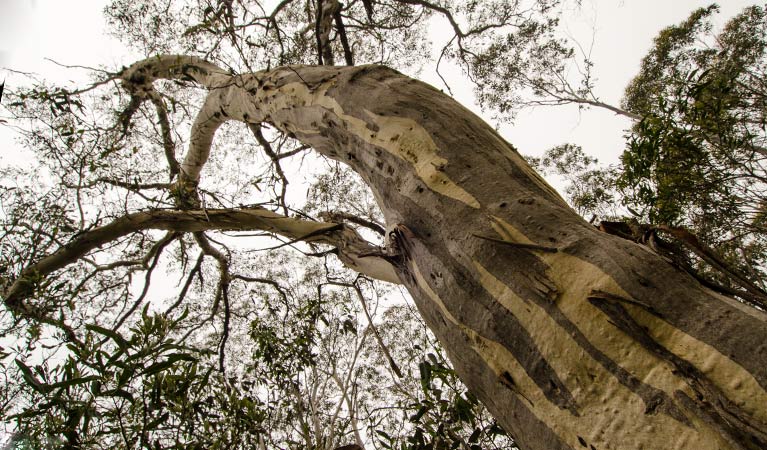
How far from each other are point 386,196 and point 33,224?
4.29 m

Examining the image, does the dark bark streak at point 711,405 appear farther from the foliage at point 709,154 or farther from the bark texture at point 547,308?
Answer: the foliage at point 709,154

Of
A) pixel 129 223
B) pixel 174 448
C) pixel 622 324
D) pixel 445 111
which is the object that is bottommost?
pixel 622 324

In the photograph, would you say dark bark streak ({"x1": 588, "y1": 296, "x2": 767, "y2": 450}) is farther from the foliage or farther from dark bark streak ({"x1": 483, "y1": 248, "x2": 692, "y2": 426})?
the foliage

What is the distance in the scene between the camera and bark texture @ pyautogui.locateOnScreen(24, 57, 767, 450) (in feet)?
1.83

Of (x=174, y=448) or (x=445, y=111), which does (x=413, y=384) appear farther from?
(x=445, y=111)

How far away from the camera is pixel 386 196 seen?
1210 mm

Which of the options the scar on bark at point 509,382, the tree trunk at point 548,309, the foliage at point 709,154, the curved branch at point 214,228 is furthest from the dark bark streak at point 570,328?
the foliage at point 709,154

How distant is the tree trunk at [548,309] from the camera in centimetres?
56

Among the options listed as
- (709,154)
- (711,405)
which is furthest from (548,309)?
(709,154)

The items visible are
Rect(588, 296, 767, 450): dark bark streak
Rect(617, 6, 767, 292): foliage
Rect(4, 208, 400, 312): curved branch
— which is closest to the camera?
Rect(588, 296, 767, 450): dark bark streak

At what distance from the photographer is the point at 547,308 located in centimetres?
73

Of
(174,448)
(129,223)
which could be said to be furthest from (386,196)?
(129,223)

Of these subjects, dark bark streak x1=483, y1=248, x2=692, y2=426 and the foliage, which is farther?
the foliage

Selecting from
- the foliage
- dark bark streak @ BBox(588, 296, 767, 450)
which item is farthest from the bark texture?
the foliage
